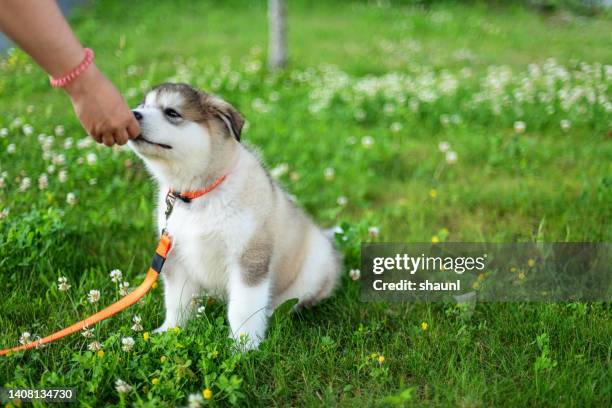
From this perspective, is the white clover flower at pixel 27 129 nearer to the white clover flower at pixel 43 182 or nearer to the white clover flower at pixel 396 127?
the white clover flower at pixel 43 182

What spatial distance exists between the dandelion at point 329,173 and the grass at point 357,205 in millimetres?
48

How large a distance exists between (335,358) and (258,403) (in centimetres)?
45

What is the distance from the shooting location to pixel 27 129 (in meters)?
4.57

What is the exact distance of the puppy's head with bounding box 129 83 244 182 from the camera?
260 cm

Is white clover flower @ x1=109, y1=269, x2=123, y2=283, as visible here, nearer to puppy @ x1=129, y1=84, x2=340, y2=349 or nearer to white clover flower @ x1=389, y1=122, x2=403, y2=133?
puppy @ x1=129, y1=84, x2=340, y2=349

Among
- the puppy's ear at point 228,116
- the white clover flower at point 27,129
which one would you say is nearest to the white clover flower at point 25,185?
the white clover flower at point 27,129

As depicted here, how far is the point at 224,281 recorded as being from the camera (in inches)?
119

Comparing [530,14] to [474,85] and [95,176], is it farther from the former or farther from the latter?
[95,176]

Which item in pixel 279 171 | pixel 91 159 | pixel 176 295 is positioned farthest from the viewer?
pixel 279 171

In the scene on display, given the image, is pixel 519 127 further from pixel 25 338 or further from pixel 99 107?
pixel 25 338

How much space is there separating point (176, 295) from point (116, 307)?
14.2 inches

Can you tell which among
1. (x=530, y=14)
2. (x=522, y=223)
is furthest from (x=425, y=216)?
(x=530, y=14)

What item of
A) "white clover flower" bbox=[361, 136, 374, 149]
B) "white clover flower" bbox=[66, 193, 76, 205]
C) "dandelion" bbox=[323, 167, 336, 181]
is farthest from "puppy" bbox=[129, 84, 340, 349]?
"white clover flower" bbox=[361, 136, 374, 149]

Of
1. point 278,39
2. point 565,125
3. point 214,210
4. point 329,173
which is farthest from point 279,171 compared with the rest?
point 278,39
